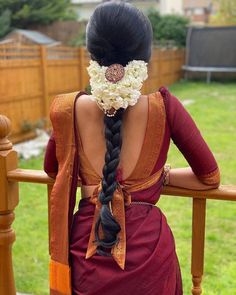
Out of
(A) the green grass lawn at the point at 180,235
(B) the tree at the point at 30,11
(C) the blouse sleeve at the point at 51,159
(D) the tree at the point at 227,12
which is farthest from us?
(D) the tree at the point at 227,12

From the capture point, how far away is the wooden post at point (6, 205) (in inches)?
82.0

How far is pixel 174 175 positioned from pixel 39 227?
10.7ft

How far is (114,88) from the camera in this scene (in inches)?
58.3

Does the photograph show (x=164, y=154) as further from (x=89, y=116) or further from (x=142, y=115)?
(x=89, y=116)

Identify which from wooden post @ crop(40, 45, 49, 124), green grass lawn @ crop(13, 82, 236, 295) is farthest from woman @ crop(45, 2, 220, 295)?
wooden post @ crop(40, 45, 49, 124)

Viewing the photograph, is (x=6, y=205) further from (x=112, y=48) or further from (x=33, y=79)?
(x=33, y=79)

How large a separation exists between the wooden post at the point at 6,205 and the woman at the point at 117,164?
50 cm

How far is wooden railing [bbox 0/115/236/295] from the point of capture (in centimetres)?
176

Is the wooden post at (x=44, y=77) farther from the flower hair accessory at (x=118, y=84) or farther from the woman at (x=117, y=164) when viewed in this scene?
the flower hair accessory at (x=118, y=84)

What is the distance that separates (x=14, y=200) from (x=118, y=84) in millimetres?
964

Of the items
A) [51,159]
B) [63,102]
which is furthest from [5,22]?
[63,102]

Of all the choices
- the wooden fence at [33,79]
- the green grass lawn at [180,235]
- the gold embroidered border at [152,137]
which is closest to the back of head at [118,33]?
the gold embroidered border at [152,137]

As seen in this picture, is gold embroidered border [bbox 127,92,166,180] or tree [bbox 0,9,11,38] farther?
tree [bbox 0,9,11,38]

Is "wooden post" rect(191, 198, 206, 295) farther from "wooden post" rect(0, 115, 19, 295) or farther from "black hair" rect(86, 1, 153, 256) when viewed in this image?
"wooden post" rect(0, 115, 19, 295)
